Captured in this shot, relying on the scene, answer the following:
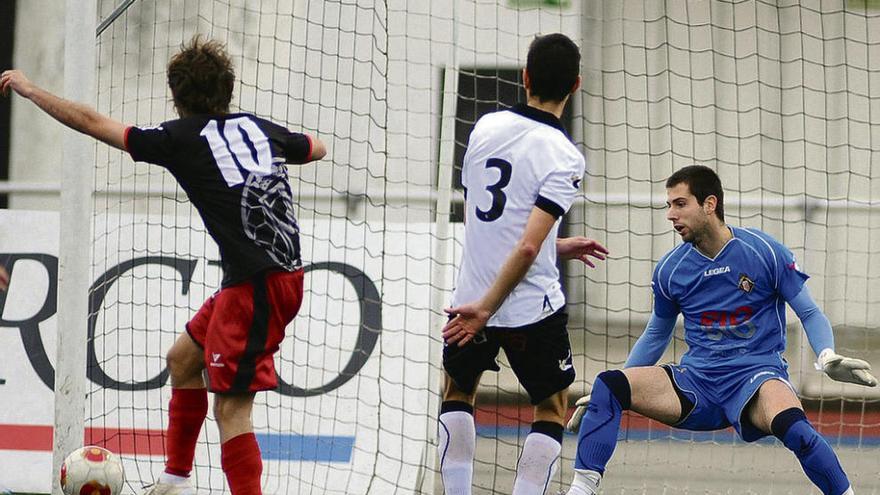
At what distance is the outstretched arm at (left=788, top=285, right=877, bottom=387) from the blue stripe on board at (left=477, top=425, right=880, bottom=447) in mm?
3157

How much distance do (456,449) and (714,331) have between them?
1417 millimetres

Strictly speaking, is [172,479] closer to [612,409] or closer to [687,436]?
[612,409]

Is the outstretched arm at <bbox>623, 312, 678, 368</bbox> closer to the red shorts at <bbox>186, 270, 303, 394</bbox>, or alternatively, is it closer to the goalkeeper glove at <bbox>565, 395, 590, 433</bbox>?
the goalkeeper glove at <bbox>565, 395, 590, 433</bbox>

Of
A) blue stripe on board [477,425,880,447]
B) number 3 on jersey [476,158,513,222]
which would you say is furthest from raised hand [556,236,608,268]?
blue stripe on board [477,425,880,447]

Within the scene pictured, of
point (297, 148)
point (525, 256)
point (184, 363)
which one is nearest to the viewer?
point (525, 256)

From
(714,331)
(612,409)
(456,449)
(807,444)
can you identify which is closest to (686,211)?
(714,331)

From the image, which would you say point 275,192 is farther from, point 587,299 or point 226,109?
point 587,299

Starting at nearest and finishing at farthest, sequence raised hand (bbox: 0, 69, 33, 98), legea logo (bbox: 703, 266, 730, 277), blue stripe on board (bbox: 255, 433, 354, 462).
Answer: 1. raised hand (bbox: 0, 69, 33, 98)
2. legea logo (bbox: 703, 266, 730, 277)
3. blue stripe on board (bbox: 255, 433, 354, 462)

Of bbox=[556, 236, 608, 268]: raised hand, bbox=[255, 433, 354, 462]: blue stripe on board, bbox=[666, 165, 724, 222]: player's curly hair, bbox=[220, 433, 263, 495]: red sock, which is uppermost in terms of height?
bbox=[666, 165, 724, 222]: player's curly hair

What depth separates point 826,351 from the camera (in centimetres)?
535

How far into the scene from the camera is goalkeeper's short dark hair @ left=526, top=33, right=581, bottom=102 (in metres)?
4.70

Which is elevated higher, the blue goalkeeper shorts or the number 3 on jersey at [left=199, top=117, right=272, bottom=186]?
the number 3 on jersey at [left=199, top=117, right=272, bottom=186]

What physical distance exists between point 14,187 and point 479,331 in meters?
4.29

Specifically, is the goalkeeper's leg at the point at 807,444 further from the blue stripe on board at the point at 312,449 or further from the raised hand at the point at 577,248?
the blue stripe on board at the point at 312,449
